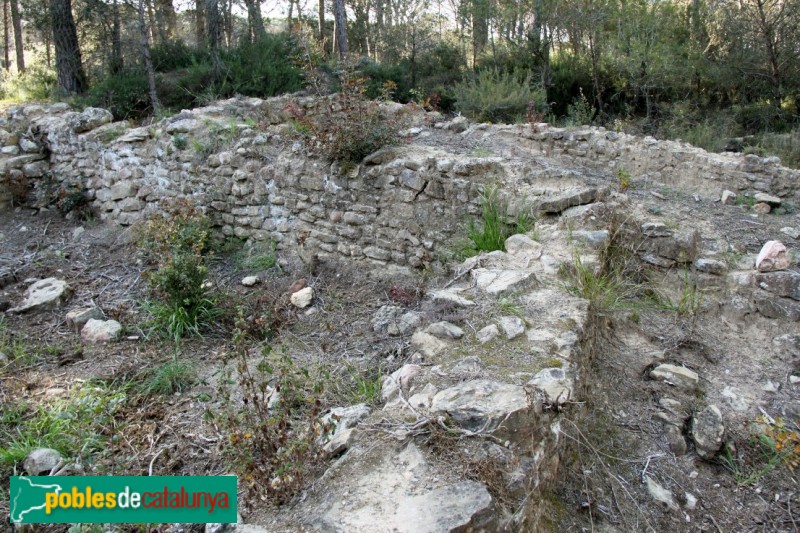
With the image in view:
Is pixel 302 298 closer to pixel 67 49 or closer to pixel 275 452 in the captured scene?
pixel 275 452

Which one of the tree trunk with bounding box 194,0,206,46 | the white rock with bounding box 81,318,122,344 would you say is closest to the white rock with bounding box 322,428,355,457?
the white rock with bounding box 81,318,122,344

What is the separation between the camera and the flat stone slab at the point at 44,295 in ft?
14.8

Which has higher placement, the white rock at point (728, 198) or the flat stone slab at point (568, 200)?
the flat stone slab at point (568, 200)

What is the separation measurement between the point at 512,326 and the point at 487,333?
A: 5.2 inches

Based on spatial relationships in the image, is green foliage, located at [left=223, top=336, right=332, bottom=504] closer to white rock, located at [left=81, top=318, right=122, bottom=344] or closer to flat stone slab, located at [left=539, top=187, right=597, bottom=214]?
white rock, located at [left=81, top=318, right=122, bottom=344]

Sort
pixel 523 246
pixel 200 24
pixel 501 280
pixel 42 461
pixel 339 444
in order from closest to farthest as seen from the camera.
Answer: pixel 339 444 → pixel 42 461 → pixel 501 280 → pixel 523 246 → pixel 200 24

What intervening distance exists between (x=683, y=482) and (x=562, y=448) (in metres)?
0.60

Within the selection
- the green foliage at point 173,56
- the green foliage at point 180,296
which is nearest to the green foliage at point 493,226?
the green foliage at point 180,296

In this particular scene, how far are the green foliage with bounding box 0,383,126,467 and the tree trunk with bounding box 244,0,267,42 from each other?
8.68m

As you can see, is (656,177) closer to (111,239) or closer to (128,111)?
(111,239)

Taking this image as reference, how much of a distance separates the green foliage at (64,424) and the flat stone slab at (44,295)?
1.55 metres

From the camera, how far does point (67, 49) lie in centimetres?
909

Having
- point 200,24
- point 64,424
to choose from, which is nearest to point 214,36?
point 200,24

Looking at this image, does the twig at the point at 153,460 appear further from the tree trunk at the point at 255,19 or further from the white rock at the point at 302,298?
the tree trunk at the point at 255,19
